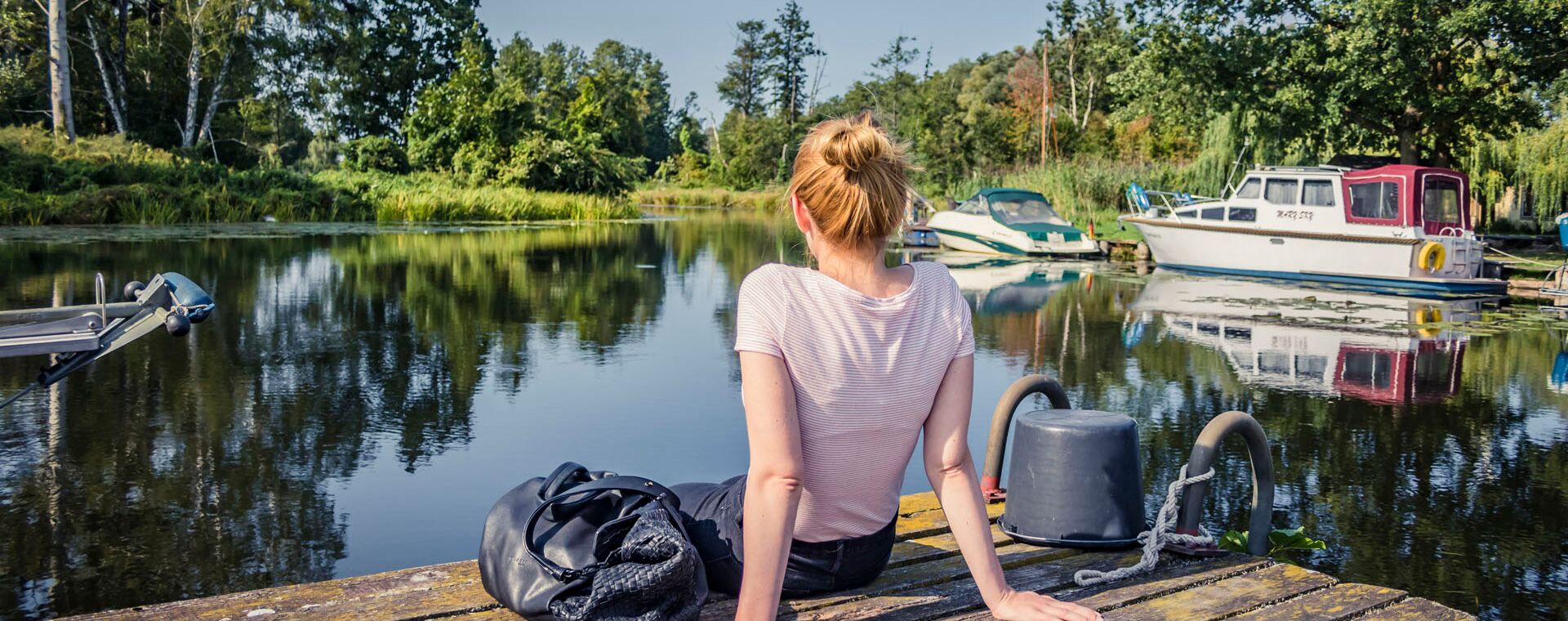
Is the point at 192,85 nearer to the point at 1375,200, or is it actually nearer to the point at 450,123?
the point at 450,123

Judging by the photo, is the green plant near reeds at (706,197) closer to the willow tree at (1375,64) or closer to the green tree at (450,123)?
the green tree at (450,123)

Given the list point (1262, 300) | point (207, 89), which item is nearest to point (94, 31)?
point (207, 89)

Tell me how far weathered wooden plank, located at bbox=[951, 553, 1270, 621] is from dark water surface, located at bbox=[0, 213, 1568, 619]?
1261 millimetres

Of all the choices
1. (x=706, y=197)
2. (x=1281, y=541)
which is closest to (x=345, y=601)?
(x=1281, y=541)

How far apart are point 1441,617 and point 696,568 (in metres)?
1.99

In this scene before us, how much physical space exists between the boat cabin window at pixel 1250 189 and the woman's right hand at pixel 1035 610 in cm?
1891

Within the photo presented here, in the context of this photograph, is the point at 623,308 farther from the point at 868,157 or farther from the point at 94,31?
the point at 94,31

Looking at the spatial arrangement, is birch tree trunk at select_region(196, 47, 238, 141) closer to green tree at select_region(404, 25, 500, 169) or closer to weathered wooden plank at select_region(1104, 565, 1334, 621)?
green tree at select_region(404, 25, 500, 169)

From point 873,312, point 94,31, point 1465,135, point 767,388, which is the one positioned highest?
point 94,31

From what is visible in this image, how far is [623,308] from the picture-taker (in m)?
14.1

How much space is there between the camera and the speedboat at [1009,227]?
82.2 feet

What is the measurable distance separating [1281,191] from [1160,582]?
1816 centimetres

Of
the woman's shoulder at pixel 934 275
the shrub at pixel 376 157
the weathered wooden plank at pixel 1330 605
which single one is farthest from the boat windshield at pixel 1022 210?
the shrub at pixel 376 157

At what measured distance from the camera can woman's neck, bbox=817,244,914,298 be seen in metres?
2.77
